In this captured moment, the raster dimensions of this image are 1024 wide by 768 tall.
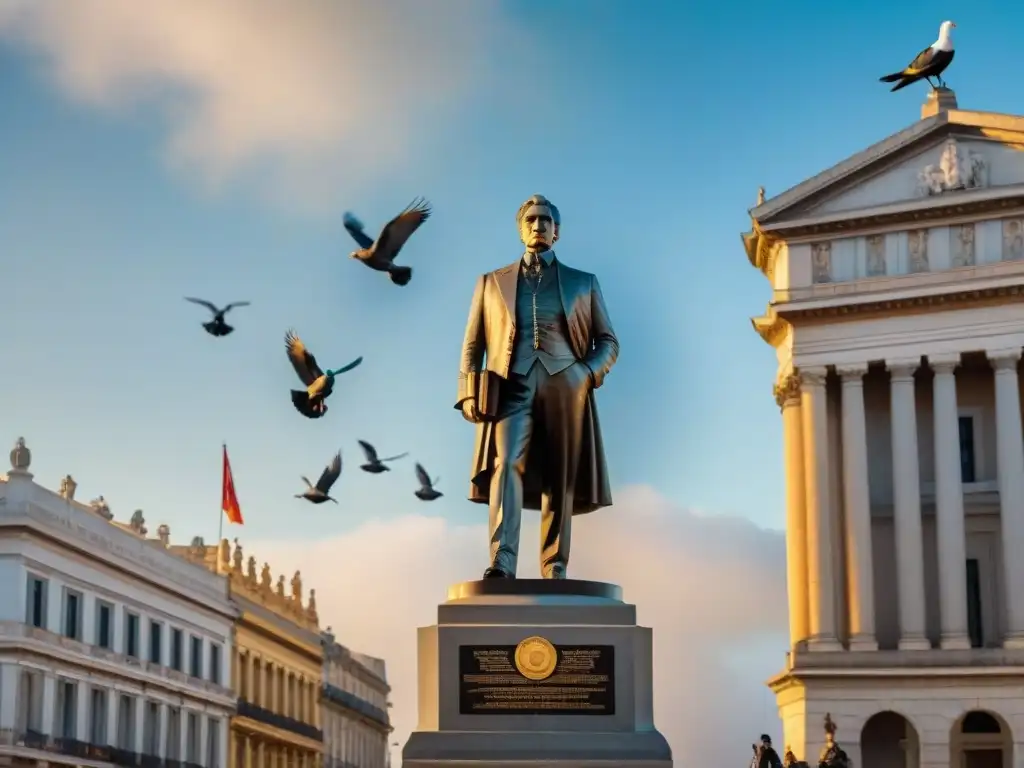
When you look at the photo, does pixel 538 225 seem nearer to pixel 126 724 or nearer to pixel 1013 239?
pixel 1013 239

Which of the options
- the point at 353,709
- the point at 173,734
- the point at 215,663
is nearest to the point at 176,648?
the point at 173,734

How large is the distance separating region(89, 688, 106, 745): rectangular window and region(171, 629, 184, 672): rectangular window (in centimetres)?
904

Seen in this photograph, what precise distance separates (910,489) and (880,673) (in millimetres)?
5392

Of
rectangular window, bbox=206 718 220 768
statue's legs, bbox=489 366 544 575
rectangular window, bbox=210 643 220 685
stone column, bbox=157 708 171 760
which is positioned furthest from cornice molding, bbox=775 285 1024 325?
statue's legs, bbox=489 366 544 575

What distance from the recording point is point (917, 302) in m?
52.9

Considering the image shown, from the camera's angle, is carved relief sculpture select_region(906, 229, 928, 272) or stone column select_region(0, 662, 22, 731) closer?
carved relief sculpture select_region(906, 229, 928, 272)

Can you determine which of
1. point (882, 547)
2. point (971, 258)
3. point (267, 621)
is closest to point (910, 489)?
point (882, 547)

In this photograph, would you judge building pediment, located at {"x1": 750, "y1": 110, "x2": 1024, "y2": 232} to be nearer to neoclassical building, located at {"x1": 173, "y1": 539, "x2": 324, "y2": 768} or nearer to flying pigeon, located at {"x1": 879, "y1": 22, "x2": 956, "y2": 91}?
flying pigeon, located at {"x1": 879, "y1": 22, "x2": 956, "y2": 91}

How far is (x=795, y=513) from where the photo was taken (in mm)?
53625

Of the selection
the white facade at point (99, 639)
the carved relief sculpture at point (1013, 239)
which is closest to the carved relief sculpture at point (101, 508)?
the white facade at point (99, 639)

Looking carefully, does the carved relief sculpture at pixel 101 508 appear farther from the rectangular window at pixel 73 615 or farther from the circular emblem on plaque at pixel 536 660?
the circular emblem on plaque at pixel 536 660

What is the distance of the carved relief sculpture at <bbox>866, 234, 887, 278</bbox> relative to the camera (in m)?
53.8

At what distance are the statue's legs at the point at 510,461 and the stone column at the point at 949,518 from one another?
3971 cm

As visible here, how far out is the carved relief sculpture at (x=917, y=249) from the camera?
5319 cm
